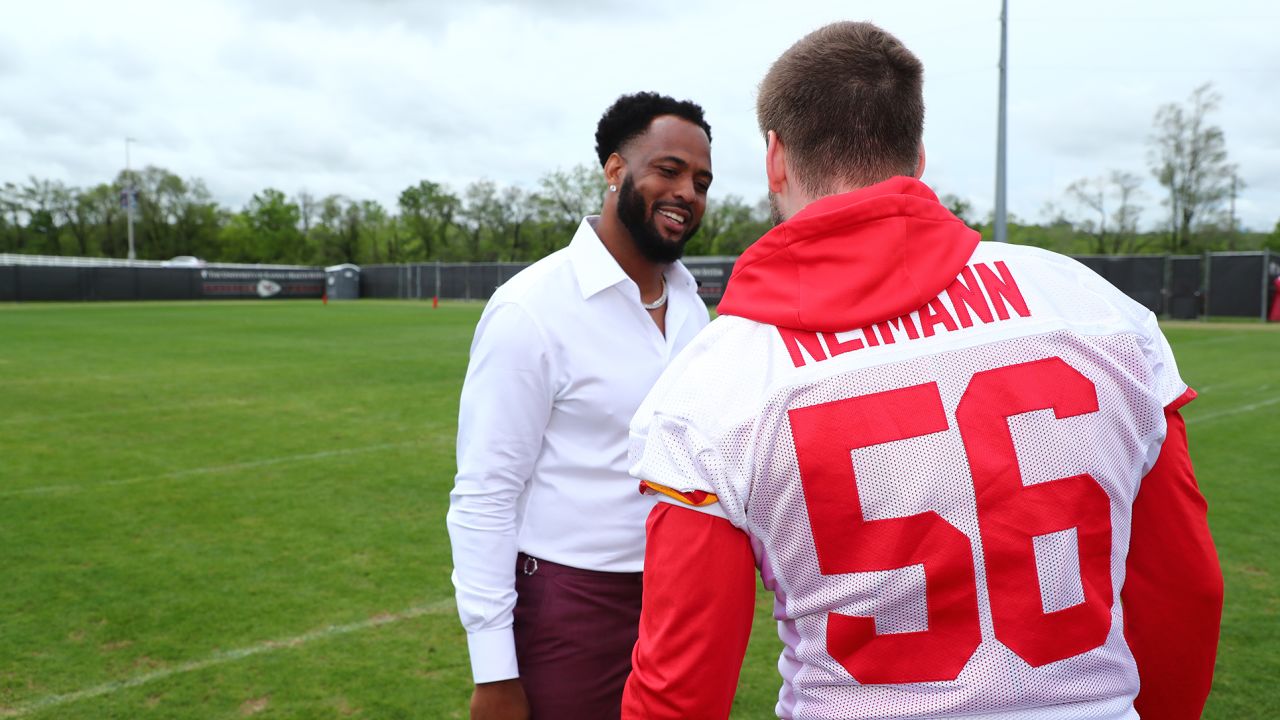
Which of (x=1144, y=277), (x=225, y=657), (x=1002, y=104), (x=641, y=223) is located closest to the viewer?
(x=641, y=223)

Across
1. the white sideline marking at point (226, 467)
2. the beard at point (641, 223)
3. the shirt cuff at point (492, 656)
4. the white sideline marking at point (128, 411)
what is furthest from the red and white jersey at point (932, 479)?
the white sideline marking at point (128, 411)

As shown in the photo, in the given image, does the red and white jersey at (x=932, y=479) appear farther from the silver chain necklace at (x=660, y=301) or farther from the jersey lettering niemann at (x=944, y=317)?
the silver chain necklace at (x=660, y=301)

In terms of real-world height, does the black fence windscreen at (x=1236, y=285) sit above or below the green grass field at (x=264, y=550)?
above

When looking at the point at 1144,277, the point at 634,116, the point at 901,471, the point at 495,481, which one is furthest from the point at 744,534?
the point at 1144,277

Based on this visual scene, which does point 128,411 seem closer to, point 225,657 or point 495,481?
point 225,657

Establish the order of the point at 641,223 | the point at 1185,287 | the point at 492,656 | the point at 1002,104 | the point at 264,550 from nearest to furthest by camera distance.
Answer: the point at 492,656 < the point at 641,223 < the point at 264,550 < the point at 1002,104 < the point at 1185,287

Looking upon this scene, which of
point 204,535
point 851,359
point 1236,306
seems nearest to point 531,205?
point 1236,306

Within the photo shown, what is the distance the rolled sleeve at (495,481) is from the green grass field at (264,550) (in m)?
1.89

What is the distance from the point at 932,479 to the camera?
126 cm

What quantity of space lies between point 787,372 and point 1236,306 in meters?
32.7

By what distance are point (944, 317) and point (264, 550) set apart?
5.46m

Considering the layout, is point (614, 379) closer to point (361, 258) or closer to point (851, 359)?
point (851, 359)

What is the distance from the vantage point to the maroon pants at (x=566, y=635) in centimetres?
234

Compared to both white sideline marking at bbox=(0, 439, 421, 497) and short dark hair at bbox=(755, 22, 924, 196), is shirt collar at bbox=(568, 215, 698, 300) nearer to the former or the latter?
short dark hair at bbox=(755, 22, 924, 196)
